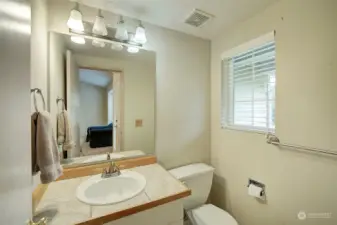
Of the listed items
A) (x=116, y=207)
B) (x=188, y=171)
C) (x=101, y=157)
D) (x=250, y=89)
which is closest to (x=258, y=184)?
(x=188, y=171)

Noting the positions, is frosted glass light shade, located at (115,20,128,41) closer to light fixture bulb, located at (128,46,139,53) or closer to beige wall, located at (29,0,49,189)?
light fixture bulb, located at (128,46,139,53)

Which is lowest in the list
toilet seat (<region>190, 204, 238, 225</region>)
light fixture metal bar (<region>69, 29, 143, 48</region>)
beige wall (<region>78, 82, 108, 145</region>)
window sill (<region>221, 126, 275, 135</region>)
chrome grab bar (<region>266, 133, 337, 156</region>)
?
toilet seat (<region>190, 204, 238, 225</region>)

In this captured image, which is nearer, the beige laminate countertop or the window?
the beige laminate countertop

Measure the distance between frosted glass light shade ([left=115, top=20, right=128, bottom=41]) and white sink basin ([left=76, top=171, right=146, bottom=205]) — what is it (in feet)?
3.78

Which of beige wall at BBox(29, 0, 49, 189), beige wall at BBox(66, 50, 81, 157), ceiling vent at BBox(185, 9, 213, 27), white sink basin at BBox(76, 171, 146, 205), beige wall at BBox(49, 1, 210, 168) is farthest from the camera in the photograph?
beige wall at BBox(49, 1, 210, 168)

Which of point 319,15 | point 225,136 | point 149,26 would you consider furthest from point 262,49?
point 149,26

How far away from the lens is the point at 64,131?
4.18ft

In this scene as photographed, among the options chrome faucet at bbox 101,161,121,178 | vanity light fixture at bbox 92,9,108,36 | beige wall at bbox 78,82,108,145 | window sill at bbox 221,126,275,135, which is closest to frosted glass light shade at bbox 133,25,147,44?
vanity light fixture at bbox 92,9,108,36

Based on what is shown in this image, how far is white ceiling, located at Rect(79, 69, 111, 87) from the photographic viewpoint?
136cm

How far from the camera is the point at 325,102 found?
104 cm

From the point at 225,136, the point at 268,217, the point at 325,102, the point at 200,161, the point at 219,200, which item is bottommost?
the point at 219,200

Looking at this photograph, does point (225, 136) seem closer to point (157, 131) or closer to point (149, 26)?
point (157, 131)

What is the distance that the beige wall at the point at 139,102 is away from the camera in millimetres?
1552

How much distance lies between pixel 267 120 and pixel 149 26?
1390mm
